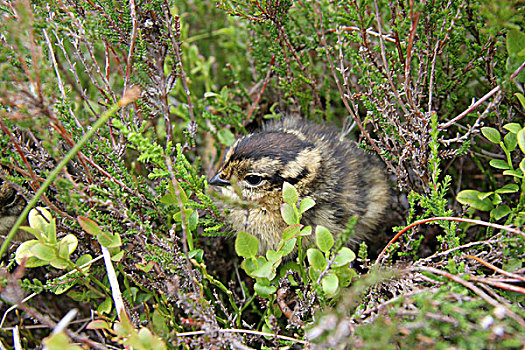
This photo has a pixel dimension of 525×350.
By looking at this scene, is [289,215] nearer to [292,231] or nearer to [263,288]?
[292,231]

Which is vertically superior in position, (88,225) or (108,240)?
(88,225)

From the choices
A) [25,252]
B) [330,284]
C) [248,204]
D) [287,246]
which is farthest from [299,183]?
[25,252]

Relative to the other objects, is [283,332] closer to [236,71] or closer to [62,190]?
[62,190]

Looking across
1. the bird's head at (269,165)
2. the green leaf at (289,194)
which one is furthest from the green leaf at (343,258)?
the bird's head at (269,165)

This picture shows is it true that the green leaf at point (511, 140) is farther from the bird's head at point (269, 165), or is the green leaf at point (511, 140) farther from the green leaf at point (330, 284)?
the green leaf at point (330, 284)

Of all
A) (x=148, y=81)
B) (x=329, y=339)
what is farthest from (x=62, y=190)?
(x=329, y=339)

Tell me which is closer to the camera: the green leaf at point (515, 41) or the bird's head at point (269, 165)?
the green leaf at point (515, 41)

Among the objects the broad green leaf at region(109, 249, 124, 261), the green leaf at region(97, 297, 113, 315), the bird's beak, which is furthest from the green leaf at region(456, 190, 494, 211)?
the green leaf at region(97, 297, 113, 315)
